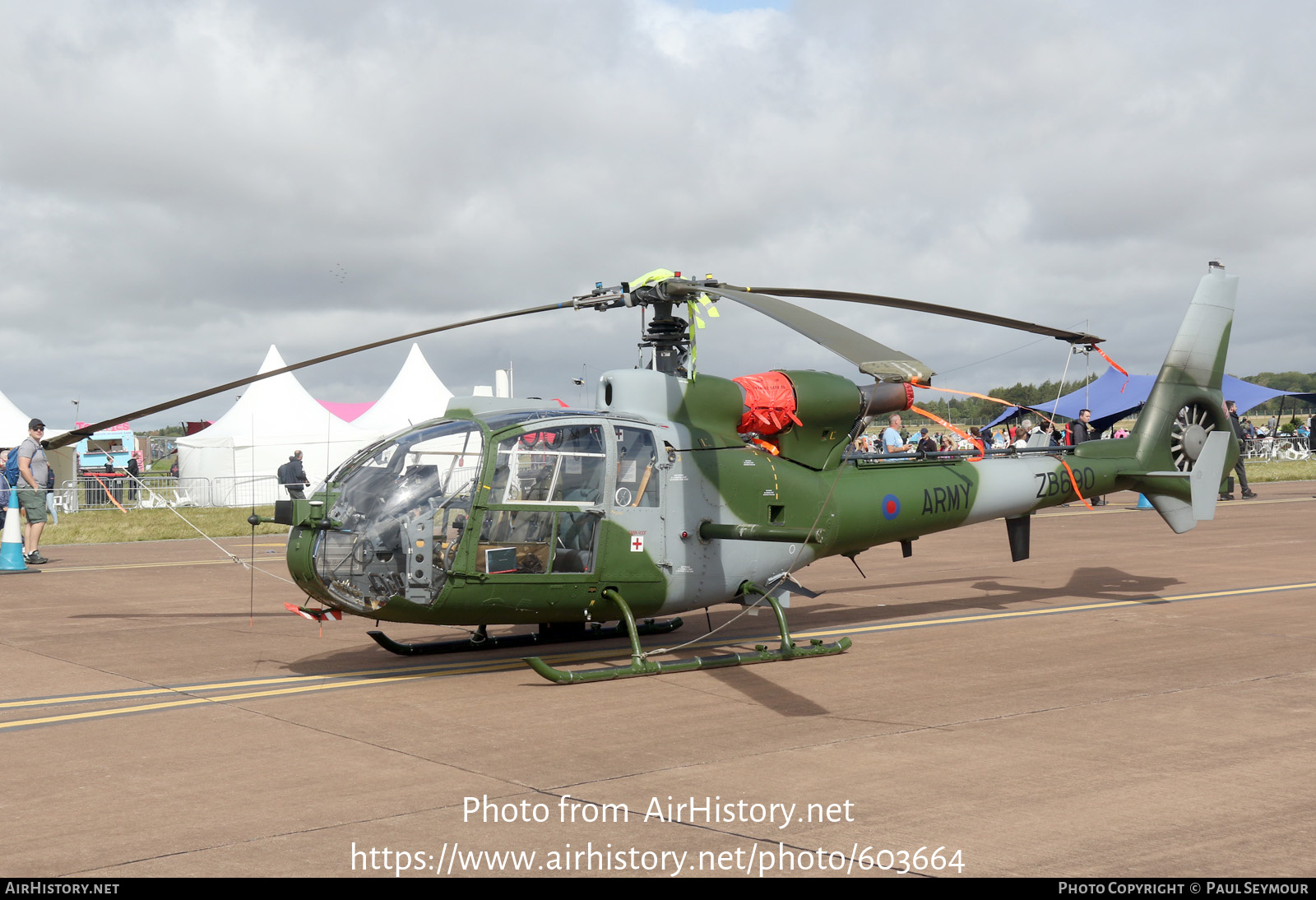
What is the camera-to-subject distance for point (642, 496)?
8.91 metres

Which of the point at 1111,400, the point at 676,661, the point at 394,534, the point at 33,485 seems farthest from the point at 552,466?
the point at 1111,400

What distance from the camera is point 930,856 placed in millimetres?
4445

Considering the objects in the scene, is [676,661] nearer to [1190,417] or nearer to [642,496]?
[642,496]

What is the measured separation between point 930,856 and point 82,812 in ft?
13.1

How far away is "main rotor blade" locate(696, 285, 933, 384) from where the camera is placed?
6453mm

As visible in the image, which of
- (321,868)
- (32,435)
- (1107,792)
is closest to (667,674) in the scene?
(1107,792)

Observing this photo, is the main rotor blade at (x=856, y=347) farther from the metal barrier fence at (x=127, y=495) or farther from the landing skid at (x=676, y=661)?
the metal barrier fence at (x=127, y=495)

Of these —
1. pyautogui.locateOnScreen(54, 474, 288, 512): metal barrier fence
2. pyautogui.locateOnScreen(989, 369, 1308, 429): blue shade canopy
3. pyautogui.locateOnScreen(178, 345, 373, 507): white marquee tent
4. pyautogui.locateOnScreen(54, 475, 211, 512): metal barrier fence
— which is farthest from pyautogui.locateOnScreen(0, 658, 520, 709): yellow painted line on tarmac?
pyautogui.locateOnScreen(989, 369, 1308, 429): blue shade canopy

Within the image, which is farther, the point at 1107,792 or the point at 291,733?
the point at 291,733

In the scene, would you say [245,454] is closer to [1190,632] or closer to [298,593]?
[298,593]

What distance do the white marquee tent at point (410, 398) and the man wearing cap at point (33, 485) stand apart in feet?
Result: 61.8

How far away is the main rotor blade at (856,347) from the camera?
6.45 metres

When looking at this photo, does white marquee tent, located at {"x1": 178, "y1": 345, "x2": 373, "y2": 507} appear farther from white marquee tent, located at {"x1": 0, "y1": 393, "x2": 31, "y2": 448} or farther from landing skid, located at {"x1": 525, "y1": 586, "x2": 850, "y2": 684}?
landing skid, located at {"x1": 525, "y1": 586, "x2": 850, "y2": 684}

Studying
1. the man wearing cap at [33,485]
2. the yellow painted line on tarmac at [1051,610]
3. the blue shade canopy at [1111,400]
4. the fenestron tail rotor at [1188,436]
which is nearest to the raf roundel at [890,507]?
the yellow painted line on tarmac at [1051,610]
